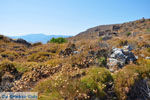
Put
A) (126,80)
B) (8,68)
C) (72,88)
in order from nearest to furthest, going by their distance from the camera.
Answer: (72,88)
(126,80)
(8,68)

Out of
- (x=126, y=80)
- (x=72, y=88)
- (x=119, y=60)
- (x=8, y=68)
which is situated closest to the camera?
(x=72, y=88)

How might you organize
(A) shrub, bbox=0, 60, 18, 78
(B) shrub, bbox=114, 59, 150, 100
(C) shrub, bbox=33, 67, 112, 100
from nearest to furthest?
(C) shrub, bbox=33, 67, 112, 100, (B) shrub, bbox=114, 59, 150, 100, (A) shrub, bbox=0, 60, 18, 78

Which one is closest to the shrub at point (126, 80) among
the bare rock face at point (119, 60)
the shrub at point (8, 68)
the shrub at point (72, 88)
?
the shrub at point (72, 88)

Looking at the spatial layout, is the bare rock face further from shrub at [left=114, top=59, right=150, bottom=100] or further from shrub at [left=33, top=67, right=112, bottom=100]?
shrub at [left=33, top=67, right=112, bottom=100]

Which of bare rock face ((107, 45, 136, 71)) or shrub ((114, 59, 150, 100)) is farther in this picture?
bare rock face ((107, 45, 136, 71))

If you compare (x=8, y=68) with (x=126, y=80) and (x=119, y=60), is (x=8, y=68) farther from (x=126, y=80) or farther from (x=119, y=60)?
(x=119, y=60)

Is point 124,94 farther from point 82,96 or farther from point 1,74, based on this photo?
point 1,74

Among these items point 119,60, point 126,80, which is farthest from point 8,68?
point 119,60

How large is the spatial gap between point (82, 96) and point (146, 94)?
7.67 ft

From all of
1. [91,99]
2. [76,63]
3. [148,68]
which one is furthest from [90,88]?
[148,68]

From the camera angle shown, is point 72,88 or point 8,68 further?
point 8,68

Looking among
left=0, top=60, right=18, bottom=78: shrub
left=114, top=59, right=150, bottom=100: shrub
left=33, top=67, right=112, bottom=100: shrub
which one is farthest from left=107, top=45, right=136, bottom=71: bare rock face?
left=0, top=60, right=18, bottom=78: shrub

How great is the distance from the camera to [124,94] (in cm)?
346

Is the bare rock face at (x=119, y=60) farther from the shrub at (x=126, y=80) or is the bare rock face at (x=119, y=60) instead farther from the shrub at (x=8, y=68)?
the shrub at (x=8, y=68)
